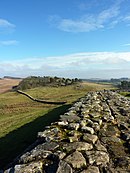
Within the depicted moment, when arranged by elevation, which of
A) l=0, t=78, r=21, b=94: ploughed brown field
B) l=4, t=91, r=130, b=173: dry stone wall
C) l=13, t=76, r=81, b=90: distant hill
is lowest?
l=0, t=78, r=21, b=94: ploughed brown field

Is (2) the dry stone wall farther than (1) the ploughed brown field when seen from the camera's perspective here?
No

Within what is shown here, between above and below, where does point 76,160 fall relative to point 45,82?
above

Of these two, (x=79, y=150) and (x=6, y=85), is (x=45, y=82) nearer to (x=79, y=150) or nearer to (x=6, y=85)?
(x=6, y=85)

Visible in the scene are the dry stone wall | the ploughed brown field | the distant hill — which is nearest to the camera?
the dry stone wall

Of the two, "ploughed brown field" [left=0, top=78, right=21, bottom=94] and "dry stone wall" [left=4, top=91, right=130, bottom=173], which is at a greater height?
"dry stone wall" [left=4, top=91, right=130, bottom=173]

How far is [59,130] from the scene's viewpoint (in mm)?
10852

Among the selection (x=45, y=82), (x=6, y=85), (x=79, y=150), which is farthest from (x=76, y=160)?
(x=6, y=85)

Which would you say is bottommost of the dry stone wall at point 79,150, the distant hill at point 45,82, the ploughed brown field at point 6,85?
the ploughed brown field at point 6,85

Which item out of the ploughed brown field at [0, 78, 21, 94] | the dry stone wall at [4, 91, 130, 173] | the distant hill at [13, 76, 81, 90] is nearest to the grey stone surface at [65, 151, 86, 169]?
the dry stone wall at [4, 91, 130, 173]

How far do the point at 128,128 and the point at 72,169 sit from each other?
18.2ft

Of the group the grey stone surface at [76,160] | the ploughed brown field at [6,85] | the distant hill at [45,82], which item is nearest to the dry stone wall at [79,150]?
Result: the grey stone surface at [76,160]

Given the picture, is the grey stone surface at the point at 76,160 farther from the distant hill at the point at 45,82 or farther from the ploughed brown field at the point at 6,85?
the ploughed brown field at the point at 6,85

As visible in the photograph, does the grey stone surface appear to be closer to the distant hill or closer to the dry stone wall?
the dry stone wall

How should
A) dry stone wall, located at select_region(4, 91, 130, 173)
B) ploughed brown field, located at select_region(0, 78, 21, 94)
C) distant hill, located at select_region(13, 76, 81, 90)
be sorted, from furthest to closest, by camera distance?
1. ploughed brown field, located at select_region(0, 78, 21, 94)
2. distant hill, located at select_region(13, 76, 81, 90)
3. dry stone wall, located at select_region(4, 91, 130, 173)
